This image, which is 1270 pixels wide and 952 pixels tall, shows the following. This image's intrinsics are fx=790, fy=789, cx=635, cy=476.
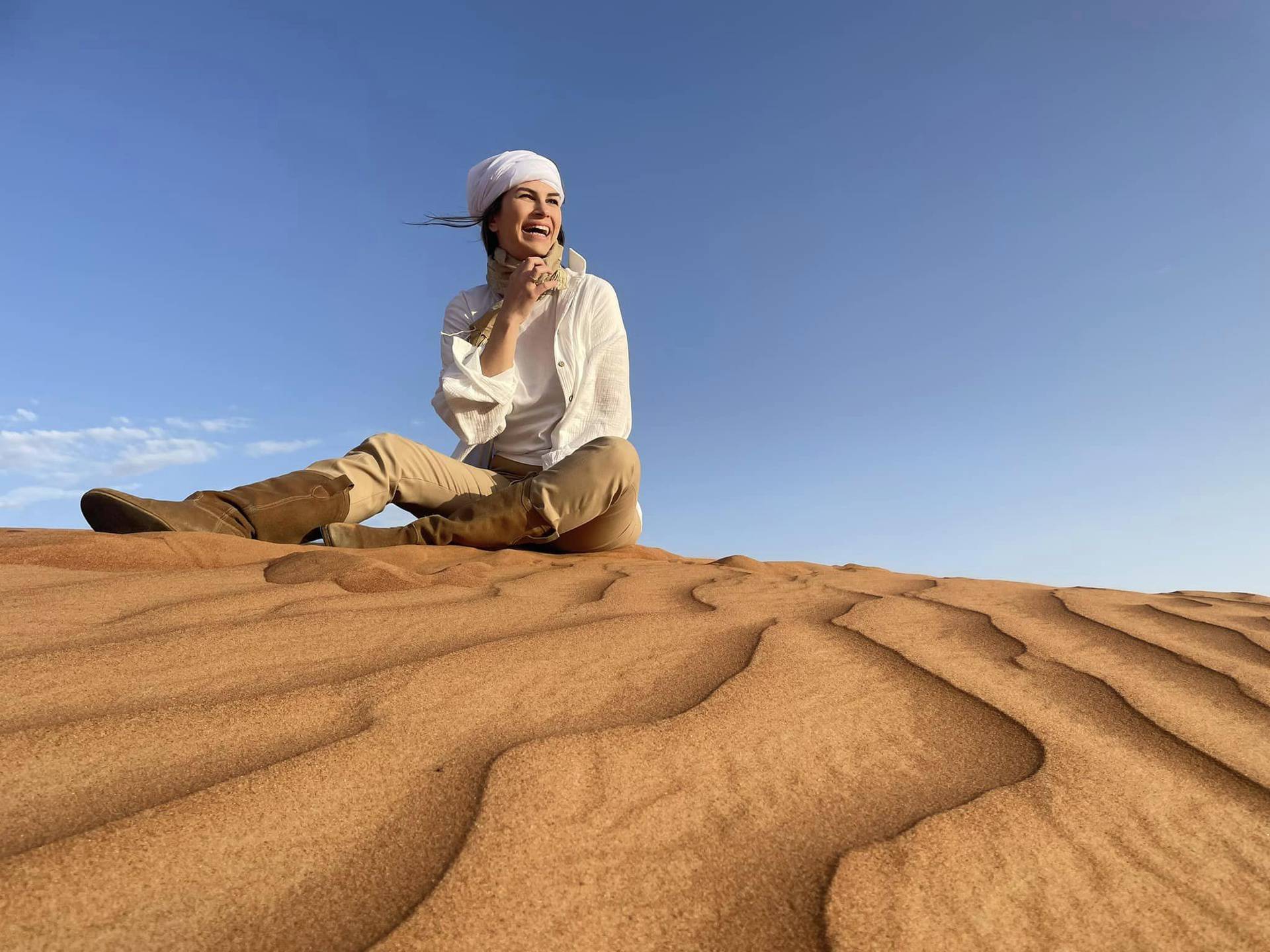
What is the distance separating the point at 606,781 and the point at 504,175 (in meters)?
3.01

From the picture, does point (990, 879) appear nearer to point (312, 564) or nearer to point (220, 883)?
point (220, 883)

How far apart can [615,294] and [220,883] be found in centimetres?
309

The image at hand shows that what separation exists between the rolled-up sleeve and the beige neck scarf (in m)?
0.08

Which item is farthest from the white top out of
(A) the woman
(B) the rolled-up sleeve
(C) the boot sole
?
(C) the boot sole

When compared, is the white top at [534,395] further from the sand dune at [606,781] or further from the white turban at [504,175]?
the sand dune at [606,781]

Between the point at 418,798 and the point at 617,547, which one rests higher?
the point at 617,547

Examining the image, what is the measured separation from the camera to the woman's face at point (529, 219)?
328cm

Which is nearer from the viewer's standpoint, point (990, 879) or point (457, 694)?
point (990, 879)

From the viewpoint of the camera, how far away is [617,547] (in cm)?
304

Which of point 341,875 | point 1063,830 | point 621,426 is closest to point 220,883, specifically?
point 341,875

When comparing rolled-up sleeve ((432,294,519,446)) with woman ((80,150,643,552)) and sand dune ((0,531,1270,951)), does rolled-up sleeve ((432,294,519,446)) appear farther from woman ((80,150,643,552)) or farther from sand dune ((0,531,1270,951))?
sand dune ((0,531,1270,951))

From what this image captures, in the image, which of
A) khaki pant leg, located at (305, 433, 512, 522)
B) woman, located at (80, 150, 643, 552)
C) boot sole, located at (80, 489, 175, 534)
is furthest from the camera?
khaki pant leg, located at (305, 433, 512, 522)

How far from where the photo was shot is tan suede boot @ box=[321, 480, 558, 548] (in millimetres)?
2570

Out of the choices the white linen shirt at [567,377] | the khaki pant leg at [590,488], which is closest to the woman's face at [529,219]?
the white linen shirt at [567,377]
